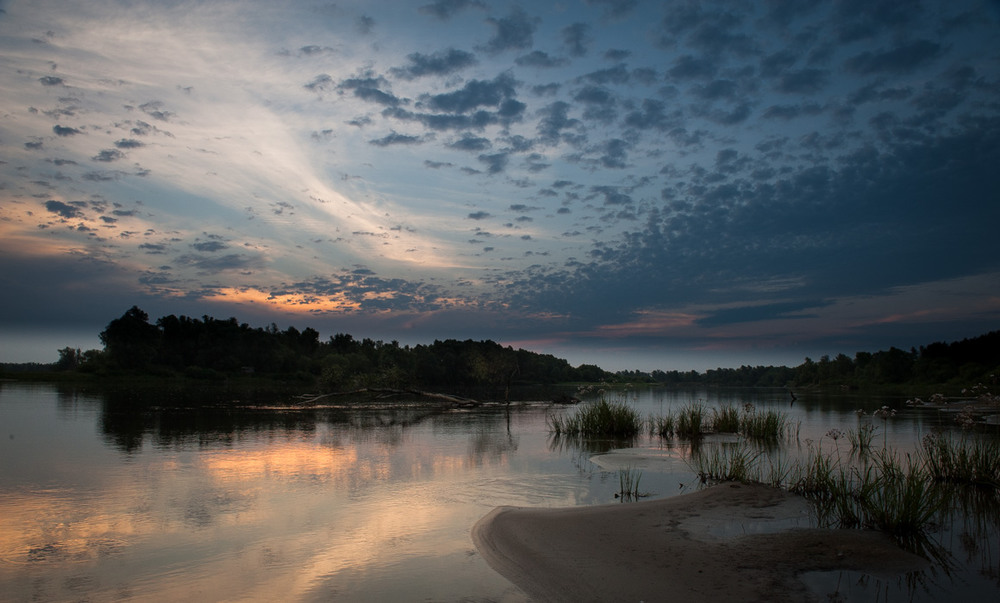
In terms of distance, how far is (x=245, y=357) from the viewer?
99438 mm

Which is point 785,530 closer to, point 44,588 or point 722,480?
point 722,480

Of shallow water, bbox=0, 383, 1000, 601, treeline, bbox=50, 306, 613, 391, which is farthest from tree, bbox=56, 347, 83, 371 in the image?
shallow water, bbox=0, 383, 1000, 601

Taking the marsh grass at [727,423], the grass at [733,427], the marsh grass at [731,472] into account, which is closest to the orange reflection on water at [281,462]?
the marsh grass at [731,472]

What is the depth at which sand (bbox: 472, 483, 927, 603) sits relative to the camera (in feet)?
19.9

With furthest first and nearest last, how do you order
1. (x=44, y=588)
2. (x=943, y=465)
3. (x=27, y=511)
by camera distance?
1. (x=943, y=465)
2. (x=27, y=511)
3. (x=44, y=588)

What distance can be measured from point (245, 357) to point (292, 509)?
99429mm

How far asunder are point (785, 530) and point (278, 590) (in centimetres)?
699

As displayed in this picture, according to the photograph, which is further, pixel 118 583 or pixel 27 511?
pixel 27 511

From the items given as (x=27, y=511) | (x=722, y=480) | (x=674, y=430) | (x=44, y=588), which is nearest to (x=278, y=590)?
(x=44, y=588)

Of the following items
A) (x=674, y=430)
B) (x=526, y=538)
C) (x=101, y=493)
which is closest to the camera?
(x=526, y=538)

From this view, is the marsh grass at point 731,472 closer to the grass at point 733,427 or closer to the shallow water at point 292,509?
the shallow water at point 292,509

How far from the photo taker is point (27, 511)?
8.95 meters

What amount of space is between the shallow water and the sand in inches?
15.4

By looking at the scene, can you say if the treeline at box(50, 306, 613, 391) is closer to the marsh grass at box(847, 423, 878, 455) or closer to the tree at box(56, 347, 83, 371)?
the tree at box(56, 347, 83, 371)
